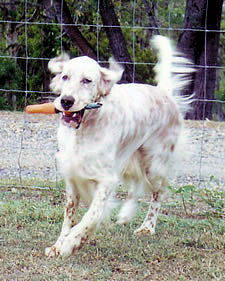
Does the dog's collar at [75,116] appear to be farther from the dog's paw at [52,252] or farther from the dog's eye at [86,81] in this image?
the dog's paw at [52,252]

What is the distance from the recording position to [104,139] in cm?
399

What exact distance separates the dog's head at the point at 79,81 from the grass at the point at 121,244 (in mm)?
974

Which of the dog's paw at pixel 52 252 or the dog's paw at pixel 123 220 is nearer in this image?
the dog's paw at pixel 52 252

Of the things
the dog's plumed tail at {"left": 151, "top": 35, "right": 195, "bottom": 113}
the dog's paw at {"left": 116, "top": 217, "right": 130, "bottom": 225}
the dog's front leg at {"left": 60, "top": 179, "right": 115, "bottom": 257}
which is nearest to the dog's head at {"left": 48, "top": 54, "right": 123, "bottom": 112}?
the dog's front leg at {"left": 60, "top": 179, "right": 115, "bottom": 257}

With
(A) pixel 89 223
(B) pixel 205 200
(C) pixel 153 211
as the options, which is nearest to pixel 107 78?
(A) pixel 89 223

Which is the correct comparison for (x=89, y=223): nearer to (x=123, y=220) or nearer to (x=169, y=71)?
(x=123, y=220)

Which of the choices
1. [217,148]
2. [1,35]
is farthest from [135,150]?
[1,35]

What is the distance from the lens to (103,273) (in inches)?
145

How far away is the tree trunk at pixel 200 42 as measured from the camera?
36.9 feet

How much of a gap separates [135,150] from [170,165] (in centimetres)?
53

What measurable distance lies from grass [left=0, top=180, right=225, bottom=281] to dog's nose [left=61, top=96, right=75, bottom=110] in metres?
0.95

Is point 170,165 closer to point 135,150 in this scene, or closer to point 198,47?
point 135,150

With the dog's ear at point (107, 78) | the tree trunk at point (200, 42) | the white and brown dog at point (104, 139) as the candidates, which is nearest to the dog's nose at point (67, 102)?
the white and brown dog at point (104, 139)

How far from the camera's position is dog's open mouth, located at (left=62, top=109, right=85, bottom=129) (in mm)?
3771
